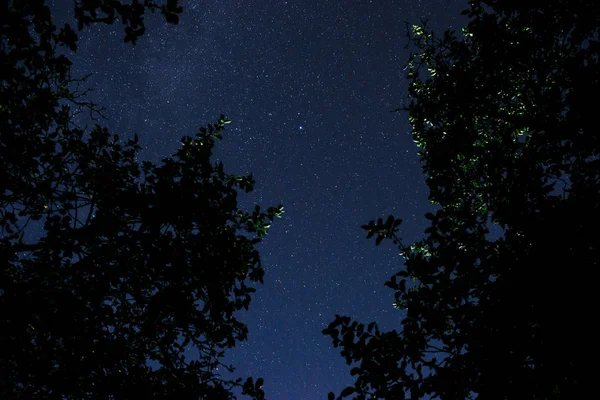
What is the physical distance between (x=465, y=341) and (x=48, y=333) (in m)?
4.50

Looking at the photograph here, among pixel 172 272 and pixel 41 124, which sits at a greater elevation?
pixel 41 124

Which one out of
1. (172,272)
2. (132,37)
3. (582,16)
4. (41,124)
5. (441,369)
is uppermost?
(41,124)

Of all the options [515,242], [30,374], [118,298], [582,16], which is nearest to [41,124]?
[118,298]

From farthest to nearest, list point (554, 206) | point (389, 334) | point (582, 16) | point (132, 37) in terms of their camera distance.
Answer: point (582, 16), point (554, 206), point (389, 334), point (132, 37)

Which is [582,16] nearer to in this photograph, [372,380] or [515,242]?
[515,242]

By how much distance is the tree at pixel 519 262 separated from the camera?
3.44m

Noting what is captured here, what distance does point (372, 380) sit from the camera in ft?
11.9

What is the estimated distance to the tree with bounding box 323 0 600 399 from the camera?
3.44m

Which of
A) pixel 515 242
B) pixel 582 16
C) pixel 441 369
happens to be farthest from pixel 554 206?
pixel 582 16

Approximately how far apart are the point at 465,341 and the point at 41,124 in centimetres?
584

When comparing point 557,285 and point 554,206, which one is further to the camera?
point 554,206

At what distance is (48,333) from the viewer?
4148 millimetres

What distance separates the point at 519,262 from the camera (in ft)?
12.9

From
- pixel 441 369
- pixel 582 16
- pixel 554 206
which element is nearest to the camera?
pixel 441 369
